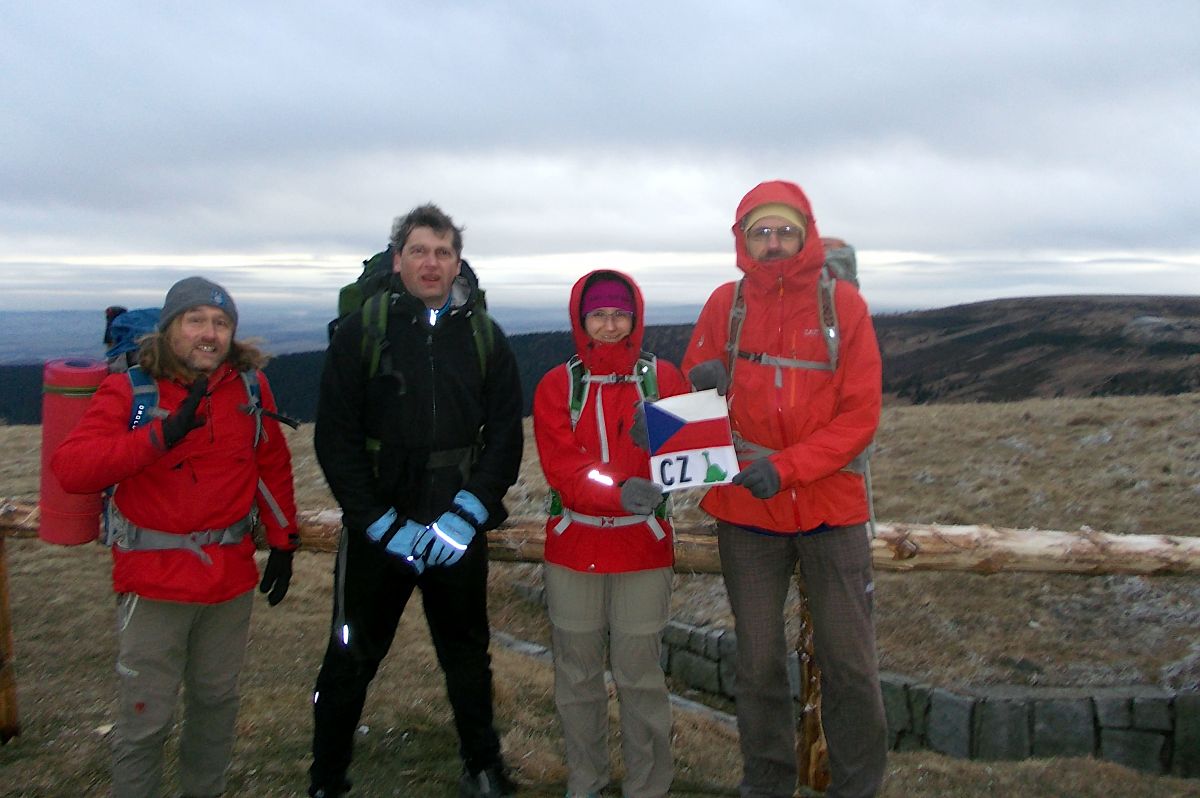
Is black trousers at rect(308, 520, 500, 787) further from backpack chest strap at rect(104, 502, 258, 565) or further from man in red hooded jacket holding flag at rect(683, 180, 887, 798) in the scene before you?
man in red hooded jacket holding flag at rect(683, 180, 887, 798)

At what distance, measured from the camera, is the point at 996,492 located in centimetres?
1025

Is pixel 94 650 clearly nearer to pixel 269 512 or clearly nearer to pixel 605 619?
pixel 269 512

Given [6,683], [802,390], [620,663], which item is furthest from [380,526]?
[6,683]

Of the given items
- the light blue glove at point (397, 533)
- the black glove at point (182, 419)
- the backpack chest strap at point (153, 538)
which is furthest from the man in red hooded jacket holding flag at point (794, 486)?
the backpack chest strap at point (153, 538)

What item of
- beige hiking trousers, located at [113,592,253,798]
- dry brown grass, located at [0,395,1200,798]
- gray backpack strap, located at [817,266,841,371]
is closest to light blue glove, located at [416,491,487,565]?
beige hiking trousers, located at [113,592,253,798]

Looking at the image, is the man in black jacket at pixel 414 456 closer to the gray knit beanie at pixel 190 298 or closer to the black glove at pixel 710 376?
the gray knit beanie at pixel 190 298

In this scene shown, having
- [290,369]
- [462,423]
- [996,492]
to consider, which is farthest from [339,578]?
[290,369]

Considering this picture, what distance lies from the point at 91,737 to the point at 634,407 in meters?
4.47

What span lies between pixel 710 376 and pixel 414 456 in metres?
1.56

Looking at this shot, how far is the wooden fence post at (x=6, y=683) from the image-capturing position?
5.49 metres

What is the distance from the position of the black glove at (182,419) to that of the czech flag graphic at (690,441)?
7.02 ft

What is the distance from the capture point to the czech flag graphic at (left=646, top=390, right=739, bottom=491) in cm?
394

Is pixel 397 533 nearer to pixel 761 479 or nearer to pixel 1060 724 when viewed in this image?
pixel 761 479

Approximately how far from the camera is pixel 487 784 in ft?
15.2
